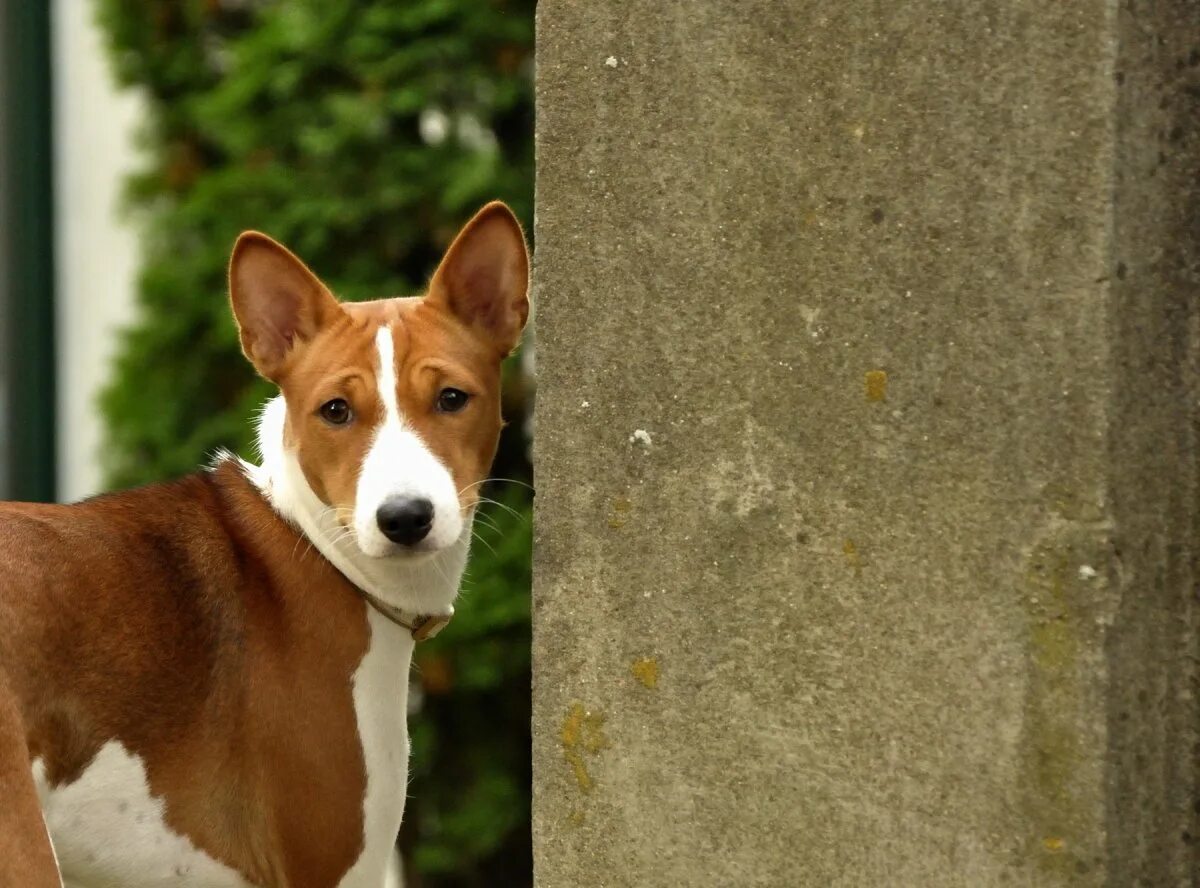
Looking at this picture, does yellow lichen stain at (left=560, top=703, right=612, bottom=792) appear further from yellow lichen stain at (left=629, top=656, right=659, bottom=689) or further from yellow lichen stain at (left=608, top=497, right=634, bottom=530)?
yellow lichen stain at (left=608, top=497, right=634, bottom=530)

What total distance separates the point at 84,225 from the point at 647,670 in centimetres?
532

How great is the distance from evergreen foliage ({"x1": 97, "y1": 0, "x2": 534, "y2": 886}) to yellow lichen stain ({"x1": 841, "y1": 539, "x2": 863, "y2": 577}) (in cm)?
290

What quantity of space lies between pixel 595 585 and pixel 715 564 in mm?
232

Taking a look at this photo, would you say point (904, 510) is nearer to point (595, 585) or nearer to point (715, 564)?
point (715, 564)

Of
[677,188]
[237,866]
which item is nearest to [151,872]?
[237,866]

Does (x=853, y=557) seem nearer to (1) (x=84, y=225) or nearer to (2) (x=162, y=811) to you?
(2) (x=162, y=811)

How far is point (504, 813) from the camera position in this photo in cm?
553

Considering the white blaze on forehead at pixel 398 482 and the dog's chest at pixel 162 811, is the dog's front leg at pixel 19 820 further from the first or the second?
the white blaze on forehead at pixel 398 482

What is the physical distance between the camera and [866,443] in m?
2.53

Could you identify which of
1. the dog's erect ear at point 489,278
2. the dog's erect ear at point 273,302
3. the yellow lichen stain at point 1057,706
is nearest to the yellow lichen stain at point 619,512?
the yellow lichen stain at point 1057,706

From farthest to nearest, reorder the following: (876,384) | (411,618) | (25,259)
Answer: (25,259) < (411,618) < (876,384)

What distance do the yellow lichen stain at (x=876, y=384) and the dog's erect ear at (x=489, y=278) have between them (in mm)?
1110

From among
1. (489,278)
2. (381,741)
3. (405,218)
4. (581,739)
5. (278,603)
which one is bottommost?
(381,741)

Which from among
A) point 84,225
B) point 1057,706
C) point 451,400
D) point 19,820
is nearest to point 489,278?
point 451,400
